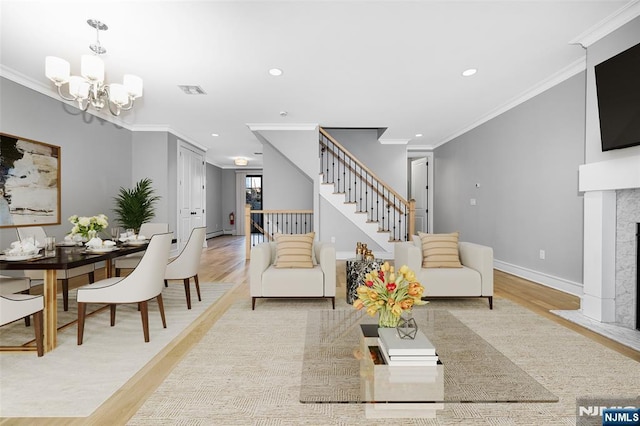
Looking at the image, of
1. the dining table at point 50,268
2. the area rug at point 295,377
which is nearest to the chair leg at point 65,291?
the dining table at point 50,268

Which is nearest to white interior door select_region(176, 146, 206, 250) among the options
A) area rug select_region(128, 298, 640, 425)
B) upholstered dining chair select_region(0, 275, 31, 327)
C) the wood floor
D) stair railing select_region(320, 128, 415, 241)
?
the wood floor

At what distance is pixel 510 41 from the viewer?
3381 millimetres

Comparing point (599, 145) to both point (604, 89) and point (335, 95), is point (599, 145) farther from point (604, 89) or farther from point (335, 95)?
point (335, 95)

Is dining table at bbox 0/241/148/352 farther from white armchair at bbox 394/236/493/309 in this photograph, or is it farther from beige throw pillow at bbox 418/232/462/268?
beige throw pillow at bbox 418/232/462/268

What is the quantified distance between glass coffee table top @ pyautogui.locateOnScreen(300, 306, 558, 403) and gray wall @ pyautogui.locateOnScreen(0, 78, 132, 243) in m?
4.71

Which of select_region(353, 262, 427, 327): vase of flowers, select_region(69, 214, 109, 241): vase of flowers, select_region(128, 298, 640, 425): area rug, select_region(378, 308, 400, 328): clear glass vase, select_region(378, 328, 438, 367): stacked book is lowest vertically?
select_region(128, 298, 640, 425): area rug

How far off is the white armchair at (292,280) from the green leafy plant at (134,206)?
384 cm

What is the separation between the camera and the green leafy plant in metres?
6.29

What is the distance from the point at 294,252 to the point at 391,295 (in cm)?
207

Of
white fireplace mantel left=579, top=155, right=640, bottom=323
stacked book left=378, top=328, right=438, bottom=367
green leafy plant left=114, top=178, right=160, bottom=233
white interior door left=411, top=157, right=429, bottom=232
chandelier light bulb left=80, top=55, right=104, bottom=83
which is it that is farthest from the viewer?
white interior door left=411, top=157, right=429, bottom=232

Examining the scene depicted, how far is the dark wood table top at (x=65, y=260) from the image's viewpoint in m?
2.48

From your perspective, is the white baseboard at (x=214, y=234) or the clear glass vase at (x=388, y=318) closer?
the clear glass vase at (x=388, y=318)

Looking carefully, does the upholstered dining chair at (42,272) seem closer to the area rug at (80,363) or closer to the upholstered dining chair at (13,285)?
the area rug at (80,363)

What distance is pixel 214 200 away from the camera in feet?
41.3
